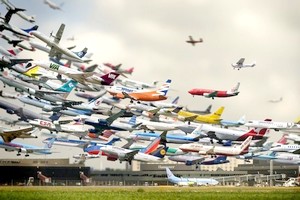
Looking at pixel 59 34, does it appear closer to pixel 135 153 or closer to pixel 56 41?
pixel 56 41

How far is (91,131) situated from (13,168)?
3210cm

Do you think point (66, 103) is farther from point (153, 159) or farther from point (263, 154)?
point (263, 154)

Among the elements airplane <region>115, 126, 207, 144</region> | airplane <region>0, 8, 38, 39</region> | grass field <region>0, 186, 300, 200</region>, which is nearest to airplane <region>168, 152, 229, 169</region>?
airplane <region>115, 126, 207, 144</region>

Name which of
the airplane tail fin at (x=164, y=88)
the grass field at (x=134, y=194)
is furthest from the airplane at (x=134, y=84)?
the grass field at (x=134, y=194)

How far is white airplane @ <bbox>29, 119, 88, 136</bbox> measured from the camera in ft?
443

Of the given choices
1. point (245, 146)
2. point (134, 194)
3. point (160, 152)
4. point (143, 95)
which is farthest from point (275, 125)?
point (134, 194)

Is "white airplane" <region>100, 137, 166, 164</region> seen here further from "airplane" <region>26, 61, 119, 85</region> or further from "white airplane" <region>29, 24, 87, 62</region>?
"white airplane" <region>29, 24, 87, 62</region>

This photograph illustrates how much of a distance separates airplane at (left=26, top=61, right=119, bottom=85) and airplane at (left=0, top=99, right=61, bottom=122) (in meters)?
15.0

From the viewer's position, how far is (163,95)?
5610 inches

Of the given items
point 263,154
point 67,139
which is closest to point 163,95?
point 67,139

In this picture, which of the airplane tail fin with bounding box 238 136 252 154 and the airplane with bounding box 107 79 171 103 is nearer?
the airplane with bounding box 107 79 171 103

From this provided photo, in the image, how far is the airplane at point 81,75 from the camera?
11469 cm

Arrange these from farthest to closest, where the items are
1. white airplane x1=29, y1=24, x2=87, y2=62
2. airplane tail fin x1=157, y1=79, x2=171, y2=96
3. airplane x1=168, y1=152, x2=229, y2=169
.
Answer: airplane x1=168, y1=152, x2=229, y2=169, airplane tail fin x1=157, y1=79, x2=171, y2=96, white airplane x1=29, y1=24, x2=87, y2=62

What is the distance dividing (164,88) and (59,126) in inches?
1053
